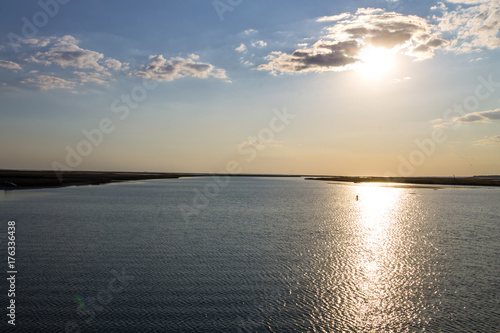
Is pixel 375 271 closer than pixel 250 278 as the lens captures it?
No

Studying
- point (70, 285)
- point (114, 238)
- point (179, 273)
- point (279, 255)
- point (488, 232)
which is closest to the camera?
point (70, 285)

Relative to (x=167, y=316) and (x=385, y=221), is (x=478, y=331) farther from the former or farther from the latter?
(x=385, y=221)

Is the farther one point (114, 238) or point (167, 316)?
point (114, 238)

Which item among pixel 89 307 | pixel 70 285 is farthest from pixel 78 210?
pixel 89 307

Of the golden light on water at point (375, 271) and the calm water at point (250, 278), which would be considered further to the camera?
the golden light on water at point (375, 271)

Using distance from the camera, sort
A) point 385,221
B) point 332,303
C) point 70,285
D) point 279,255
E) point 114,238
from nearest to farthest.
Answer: point 332,303, point 70,285, point 279,255, point 114,238, point 385,221

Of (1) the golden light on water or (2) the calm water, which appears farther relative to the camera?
(1) the golden light on water
